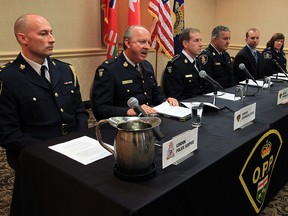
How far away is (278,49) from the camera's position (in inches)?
188

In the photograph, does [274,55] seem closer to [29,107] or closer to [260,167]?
[260,167]

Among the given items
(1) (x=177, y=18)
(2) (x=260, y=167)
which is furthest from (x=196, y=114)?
(1) (x=177, y=18)

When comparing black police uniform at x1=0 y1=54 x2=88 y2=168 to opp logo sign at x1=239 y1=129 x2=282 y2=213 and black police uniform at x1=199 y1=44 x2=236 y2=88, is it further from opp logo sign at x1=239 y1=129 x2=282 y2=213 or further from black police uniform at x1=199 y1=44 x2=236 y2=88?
black police uniform at x1=199 y1=44 x2=236 y2=88

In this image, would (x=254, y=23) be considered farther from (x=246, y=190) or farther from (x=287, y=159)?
(x=246, y=190)

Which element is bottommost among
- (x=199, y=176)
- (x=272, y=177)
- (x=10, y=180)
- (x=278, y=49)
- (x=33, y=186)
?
(x=10, y=180)

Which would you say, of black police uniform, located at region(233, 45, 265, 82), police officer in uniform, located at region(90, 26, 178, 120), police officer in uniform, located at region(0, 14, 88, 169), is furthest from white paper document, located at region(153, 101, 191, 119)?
black police uniform, located at region(233, 45, 265, 82)

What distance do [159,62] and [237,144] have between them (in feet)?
15.1

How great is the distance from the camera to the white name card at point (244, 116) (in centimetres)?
167

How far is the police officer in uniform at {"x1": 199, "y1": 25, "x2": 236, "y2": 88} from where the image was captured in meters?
3.43

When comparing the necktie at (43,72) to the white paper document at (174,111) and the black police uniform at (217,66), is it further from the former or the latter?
the black police uniform at (217,66)

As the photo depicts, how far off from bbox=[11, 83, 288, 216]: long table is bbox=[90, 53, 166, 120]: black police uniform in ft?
1.46

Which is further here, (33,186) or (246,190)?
(246,190)

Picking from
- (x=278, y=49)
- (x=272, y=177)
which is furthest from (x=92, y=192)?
(x=278, y=49)

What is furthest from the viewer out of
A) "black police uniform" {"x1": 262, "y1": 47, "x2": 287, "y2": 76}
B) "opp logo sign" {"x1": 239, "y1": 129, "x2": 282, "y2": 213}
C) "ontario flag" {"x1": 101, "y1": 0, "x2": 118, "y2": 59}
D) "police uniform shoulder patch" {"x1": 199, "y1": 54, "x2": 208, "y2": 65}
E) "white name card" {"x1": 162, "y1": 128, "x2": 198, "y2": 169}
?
"black police uniform" {"x1": 262, "y1": 47, "x2": 287, "y2": 76}
